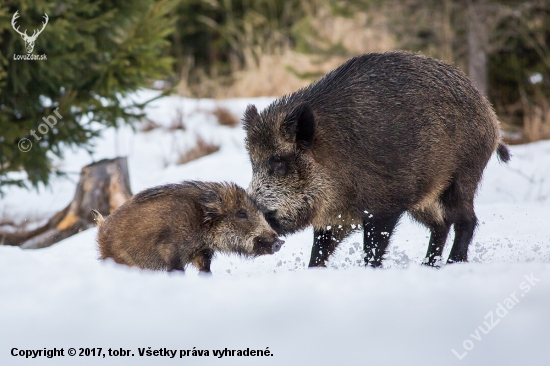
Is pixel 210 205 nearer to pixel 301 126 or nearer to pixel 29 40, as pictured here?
pixel 301 126

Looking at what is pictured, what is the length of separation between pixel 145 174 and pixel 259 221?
21.0 ft

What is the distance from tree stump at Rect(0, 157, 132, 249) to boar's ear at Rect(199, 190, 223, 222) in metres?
3.05

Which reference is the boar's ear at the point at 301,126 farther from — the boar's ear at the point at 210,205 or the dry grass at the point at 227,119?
the dry grass at the point at 227,119

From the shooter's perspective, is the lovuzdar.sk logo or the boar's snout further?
the lovuzdar.sk logo

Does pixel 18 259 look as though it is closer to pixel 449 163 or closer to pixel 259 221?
pixel 259 221

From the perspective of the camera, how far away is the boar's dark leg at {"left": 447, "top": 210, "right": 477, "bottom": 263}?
516 centimetres

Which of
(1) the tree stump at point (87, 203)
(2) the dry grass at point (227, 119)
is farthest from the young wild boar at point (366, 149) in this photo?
(2) the dry grass at point (227, 119)

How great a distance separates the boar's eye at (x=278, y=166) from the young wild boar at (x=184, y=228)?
10.8 inches

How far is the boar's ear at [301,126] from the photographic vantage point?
4629 mm

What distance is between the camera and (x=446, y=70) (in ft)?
16.9

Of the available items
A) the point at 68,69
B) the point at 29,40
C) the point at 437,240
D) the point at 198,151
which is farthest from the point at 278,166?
the point at 198,151

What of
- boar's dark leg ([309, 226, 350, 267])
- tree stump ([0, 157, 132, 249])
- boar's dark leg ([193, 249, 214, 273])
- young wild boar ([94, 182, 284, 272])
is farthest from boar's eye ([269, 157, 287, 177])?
tree stump ([0, 157, 132, 249])

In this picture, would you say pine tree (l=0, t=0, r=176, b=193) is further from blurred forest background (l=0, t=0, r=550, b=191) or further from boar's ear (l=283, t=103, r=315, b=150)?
boar's ear (l=283, t=103, r=315, b=150)

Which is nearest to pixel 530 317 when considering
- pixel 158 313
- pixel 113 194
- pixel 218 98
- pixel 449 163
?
pixel 158 313
